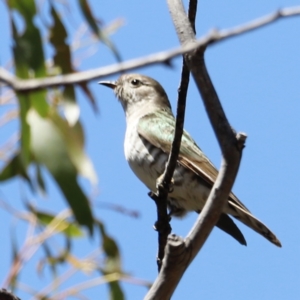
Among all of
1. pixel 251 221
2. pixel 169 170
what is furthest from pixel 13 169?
pixel 251 221

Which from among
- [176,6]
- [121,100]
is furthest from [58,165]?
[121,100]

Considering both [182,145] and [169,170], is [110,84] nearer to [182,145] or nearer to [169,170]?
[182,145]

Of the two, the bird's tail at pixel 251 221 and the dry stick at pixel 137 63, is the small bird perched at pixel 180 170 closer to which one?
the bird's tail at pixel 251 221

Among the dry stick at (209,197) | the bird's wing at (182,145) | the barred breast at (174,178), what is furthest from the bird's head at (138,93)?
the dry stick at (209,197)

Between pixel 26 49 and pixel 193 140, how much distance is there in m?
3.44

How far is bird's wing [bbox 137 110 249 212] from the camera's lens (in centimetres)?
493

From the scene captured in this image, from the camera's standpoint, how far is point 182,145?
17.5 feet

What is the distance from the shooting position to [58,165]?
7.30 feet

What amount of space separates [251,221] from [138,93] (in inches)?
83.5

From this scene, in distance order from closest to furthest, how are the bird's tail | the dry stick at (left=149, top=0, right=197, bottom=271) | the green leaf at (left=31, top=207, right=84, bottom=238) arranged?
the green leaf at (left=31, top=207, right=84, bottom=238), the dry stick at (left=149, top=0, right=197, bottom=271), the bird's tail

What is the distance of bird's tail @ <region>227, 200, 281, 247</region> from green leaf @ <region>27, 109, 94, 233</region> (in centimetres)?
239

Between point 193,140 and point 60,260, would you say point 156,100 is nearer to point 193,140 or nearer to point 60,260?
point 193,140

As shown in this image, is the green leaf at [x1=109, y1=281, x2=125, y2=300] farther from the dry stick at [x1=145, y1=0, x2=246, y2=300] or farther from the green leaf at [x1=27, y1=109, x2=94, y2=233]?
the green leaf at [x1=27, y1=109, x2=94, y2=233]

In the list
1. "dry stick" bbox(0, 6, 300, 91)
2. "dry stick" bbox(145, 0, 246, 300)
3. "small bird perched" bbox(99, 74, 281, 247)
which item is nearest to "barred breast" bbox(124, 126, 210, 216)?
"small bird perched" bbox(99, 74, 281, 247)
